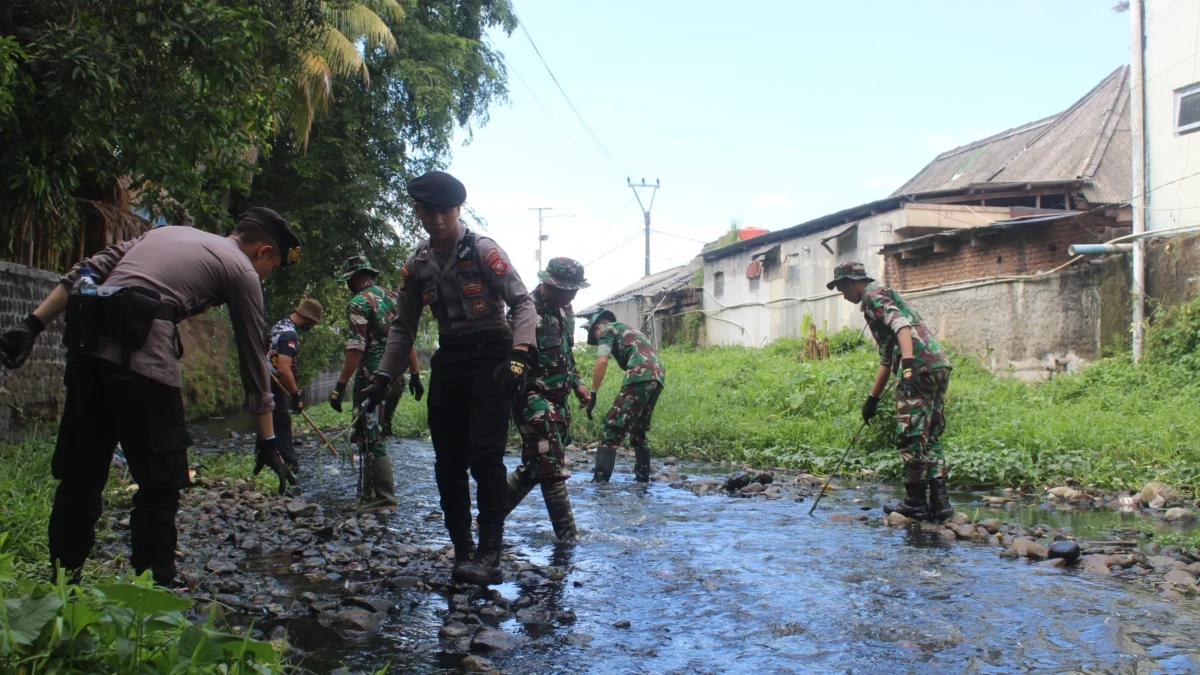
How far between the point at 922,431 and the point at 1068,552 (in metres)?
1.61

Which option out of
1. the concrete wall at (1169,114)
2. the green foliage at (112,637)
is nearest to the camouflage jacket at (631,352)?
the green foliage at (112,637)

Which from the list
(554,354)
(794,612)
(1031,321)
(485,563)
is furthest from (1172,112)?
(485,563)

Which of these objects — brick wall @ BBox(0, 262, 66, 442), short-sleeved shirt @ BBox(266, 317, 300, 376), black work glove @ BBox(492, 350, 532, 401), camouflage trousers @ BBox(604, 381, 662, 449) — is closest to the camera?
black work glove @ BBox(492, 350, 532, 401)

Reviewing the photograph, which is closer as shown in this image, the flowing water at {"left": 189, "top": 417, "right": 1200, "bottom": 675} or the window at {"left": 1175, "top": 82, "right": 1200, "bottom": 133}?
the flowing water at {"left": 189, "top": 417, "right": 1200, "bottom": 675}

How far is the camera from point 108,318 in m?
3.45

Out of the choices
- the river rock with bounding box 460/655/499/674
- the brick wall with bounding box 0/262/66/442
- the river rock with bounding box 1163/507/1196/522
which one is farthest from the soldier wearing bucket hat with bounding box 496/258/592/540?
the brick wall with bounding box 0/262/66/442

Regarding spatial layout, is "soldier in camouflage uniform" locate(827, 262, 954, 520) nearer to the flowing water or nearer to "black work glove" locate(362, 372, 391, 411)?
the flowing water

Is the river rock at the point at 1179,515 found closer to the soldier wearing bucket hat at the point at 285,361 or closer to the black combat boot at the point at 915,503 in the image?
the black combat boot at the point at 915,503

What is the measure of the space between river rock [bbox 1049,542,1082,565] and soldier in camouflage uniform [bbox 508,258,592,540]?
2884 mm

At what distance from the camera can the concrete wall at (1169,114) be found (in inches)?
569

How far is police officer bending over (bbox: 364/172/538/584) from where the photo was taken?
15.2 ft

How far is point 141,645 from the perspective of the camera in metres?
2.32

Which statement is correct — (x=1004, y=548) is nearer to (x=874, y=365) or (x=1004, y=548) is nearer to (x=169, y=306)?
(x=169, y=306)

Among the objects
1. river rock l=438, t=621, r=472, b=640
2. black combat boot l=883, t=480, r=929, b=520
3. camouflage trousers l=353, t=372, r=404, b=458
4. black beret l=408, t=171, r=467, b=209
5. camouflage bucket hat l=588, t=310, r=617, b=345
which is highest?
black beret l=408, t=171, r=467, b=209
